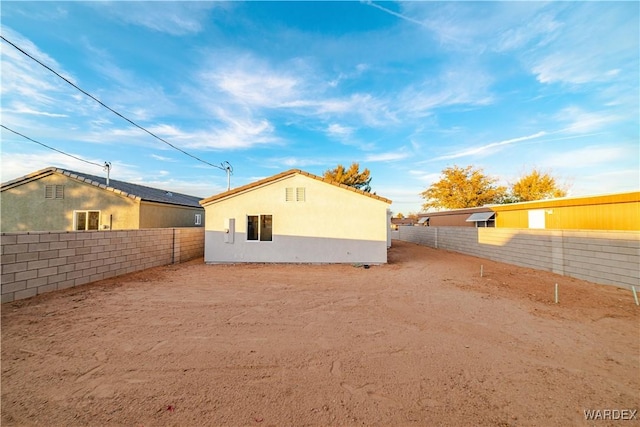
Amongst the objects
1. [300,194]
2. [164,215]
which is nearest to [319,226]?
[300,194]

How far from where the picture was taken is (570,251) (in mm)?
8422

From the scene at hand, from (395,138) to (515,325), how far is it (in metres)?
16.4

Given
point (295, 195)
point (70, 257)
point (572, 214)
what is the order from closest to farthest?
point (70, 257), point (295, 195), point (572, 214)

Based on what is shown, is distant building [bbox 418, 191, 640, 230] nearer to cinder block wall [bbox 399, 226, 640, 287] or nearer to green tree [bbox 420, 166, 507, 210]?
cinder block wall [bbox 399, 226, 640, 287]

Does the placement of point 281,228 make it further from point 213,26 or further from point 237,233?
point 213,26

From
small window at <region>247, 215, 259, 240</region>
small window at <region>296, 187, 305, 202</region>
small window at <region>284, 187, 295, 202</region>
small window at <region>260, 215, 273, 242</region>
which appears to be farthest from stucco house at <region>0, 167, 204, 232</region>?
small window at <region>296, 187, 305, 202</region>

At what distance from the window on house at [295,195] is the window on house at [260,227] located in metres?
1.26

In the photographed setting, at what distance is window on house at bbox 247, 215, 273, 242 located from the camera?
36.8 ft

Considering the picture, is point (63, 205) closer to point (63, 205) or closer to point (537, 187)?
point (63, 205)

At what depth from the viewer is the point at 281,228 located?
11102mm

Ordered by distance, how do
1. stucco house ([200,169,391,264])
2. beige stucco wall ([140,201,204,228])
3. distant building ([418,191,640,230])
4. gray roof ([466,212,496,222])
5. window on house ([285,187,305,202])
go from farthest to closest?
gray roof ([466,212,496,222]) < beige stucco wall ([140,201,204,228]) < window on house ([285,187,305,202]) < stucco house ([200,169,391,264]) < distant building ([418,191,640,230])

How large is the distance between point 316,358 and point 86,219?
15693 millimetres

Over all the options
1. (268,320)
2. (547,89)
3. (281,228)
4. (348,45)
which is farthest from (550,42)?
(268,320)

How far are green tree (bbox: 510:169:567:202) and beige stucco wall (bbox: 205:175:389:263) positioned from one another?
912 inches
